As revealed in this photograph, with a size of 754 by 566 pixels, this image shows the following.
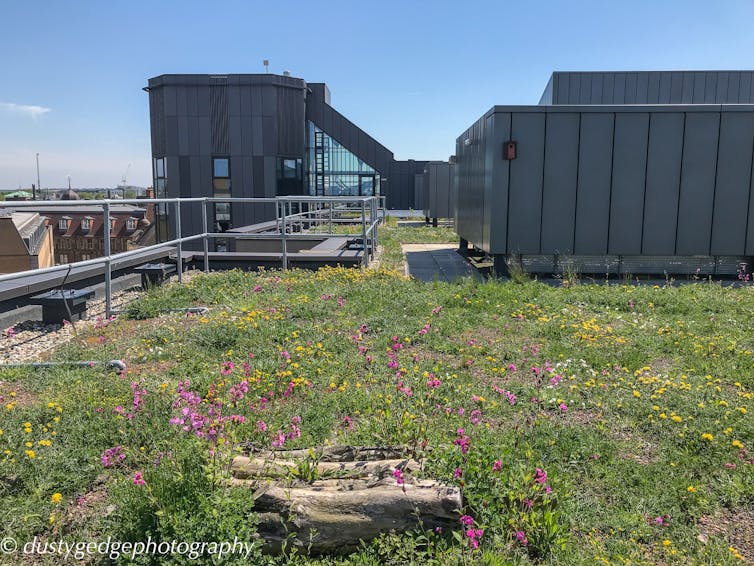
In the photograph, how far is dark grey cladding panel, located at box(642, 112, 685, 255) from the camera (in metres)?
11.1

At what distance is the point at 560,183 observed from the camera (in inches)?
442

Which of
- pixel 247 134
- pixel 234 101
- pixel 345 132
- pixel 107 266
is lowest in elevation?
pixel 107 266

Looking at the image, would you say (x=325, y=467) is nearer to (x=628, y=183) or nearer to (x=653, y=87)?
(x=628, y=183)

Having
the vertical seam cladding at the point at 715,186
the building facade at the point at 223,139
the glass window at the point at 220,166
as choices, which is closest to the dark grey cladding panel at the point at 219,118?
the building facade at the point at 223,139

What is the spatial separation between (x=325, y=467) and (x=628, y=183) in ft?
32.7

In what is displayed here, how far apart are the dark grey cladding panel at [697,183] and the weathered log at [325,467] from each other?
10133mm

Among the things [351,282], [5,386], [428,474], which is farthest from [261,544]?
[351,282]

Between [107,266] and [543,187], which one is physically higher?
[543,187]

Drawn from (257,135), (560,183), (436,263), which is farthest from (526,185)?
(257,135)

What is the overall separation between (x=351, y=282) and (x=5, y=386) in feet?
18.0

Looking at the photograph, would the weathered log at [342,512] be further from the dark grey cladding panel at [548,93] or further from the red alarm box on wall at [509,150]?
the dark grey cladding panel at [548,93]

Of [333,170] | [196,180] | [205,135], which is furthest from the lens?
[333,170]

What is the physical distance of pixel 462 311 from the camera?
750cm

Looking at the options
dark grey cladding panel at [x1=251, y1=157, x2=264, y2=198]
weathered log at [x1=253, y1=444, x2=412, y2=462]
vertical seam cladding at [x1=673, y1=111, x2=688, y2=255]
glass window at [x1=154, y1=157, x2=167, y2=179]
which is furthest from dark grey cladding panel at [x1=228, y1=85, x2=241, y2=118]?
weathered log at [x1=253, y1=444, x2=412, y2=462]
